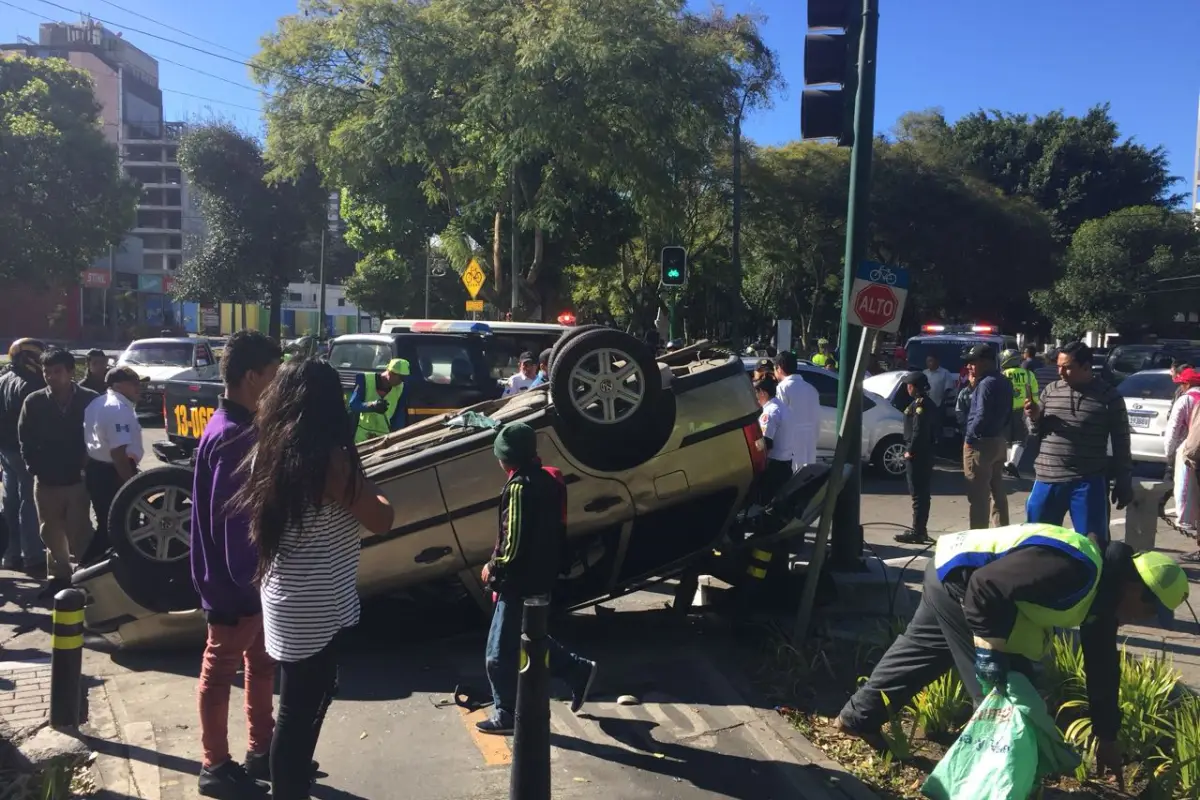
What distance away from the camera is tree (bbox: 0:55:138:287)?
32.9m

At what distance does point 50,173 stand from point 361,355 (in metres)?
28.3

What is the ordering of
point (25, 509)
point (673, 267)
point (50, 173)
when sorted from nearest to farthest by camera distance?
point (25, 509), point (673, 267), point (50, 173)

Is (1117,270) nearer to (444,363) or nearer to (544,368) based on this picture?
(444,363)

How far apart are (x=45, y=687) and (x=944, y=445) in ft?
45.1

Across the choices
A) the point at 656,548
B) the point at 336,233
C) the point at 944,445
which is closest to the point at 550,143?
the point at 944,445

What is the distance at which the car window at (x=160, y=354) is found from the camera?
696 inches

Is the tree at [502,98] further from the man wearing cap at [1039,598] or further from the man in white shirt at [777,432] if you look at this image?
the man wearing cap at [1039,598]

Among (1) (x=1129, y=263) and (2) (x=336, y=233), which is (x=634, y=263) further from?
(2) (x=336, y=233)

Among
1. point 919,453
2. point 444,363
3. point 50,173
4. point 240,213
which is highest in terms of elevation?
point 50,173

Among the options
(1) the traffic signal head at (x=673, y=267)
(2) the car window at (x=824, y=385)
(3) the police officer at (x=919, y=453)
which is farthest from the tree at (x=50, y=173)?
(3) the police officer at (x=919, y=453)

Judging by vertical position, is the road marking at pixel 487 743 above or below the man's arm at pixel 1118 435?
below

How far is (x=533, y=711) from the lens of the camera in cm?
354

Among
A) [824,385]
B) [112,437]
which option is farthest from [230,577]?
[824,385]

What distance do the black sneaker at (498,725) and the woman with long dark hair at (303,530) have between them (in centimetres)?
128
